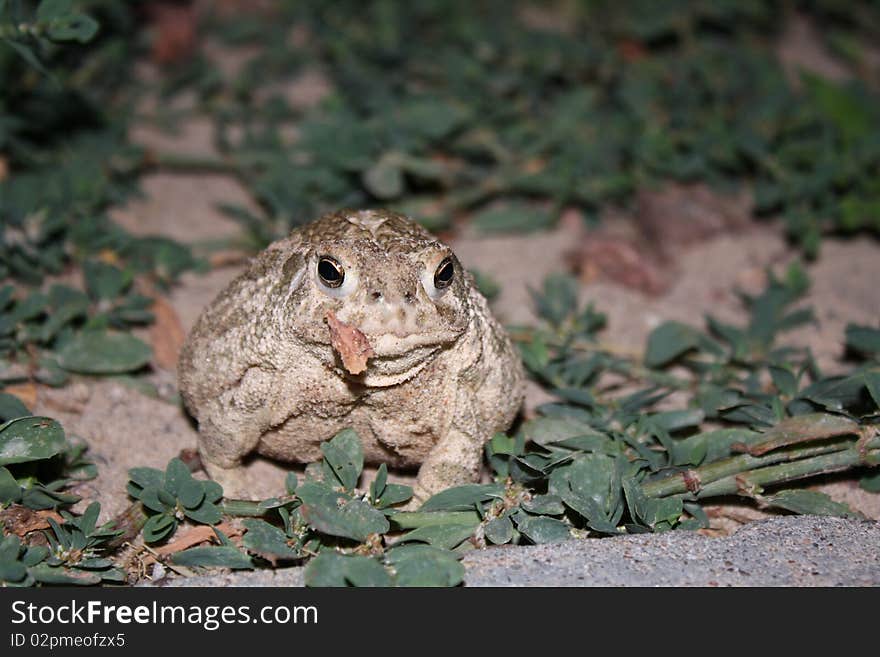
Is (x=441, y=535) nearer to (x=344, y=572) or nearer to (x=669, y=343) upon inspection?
(x=344, y=572)

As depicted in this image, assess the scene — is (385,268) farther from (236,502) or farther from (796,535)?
(796,535)

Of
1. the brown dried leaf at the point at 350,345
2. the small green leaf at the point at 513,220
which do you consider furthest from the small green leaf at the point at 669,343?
the brown dried leaf at the point at 350,345

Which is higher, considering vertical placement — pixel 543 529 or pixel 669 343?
pixel 669 343

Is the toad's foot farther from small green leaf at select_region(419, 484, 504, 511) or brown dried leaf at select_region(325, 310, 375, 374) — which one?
brown dried leaf at select_region(325, 310, 375, 374)

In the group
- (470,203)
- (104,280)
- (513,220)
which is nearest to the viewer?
(104,280)

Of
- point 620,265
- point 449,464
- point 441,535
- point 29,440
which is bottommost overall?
point 441,535

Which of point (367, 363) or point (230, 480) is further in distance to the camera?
point (230, 480)

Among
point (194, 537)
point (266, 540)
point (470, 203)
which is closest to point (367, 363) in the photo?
point (266, 540)

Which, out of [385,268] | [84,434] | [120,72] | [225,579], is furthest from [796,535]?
[120,72]
